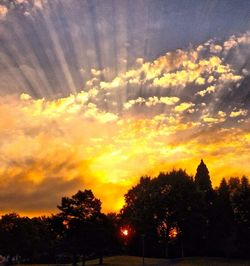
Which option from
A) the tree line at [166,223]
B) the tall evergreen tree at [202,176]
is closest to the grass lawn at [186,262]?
the tree line at [166,223]

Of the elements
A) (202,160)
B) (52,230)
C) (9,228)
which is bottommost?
(52,230)

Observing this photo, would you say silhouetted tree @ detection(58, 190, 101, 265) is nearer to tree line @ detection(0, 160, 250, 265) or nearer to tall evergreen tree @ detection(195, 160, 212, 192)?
tree line @ detection(0, 160, 250, 265)

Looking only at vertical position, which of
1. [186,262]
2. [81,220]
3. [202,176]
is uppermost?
[202,176]

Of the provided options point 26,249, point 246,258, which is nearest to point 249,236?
point 246,258

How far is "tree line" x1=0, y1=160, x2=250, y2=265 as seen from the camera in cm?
10344

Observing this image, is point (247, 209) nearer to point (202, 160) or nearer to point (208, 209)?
point (208, 209)

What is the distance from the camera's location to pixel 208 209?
113 meters

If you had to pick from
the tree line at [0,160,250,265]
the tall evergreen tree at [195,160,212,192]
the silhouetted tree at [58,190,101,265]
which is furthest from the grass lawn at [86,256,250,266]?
the tall evergreen tree at [195,160,212,192]

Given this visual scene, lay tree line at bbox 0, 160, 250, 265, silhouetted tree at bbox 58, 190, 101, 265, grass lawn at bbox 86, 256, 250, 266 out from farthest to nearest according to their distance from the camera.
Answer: tree line at bbox 0, 160, 250, 265, silhouetted tree at bbox 58, 190, 101, 265, grass lawn at bbox 86, 256, 250, 266

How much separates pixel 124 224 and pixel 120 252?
51.0 feet

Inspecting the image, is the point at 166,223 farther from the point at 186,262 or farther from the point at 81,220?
the point at 81,220

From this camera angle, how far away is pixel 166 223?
365 feet

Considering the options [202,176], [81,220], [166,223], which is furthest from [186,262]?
[202,176]

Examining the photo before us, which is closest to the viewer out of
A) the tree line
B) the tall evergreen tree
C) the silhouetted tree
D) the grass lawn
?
the grass lawn
